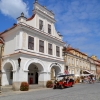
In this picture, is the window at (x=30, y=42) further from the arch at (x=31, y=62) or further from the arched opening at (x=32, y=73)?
the arched opening at (x=32, y=73)

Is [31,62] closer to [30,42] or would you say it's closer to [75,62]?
[30,42]

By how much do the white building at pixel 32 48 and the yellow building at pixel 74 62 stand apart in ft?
31.0

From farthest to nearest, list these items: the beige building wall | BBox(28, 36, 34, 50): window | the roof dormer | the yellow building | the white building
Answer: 1. the beige building wall
2. the yellow building
3. the roof dormer
4. BBox(28, 36, 34, 50): window
5. the white building

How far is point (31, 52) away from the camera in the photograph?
23.0 meters

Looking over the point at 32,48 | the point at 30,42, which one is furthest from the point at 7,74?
the point at 30,42

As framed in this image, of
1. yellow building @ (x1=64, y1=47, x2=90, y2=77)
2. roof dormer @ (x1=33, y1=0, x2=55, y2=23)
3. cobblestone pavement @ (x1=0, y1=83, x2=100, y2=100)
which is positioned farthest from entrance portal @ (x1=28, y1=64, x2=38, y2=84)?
yellow building @ (x1=64, y1=47, x2=90, y2=77)

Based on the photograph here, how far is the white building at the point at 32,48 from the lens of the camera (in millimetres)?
21578

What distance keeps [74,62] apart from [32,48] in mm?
20702

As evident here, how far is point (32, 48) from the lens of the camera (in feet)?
77.0

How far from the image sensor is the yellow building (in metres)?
38.5

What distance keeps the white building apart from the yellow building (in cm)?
945

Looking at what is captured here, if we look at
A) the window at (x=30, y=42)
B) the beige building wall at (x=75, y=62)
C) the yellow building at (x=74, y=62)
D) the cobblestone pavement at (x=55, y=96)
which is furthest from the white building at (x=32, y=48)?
the beige building wall at (x=75, y=62)

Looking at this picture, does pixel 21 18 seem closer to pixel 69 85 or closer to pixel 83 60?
pixel 69 85

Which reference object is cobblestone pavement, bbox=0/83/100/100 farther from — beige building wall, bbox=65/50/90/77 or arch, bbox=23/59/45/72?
beige building wall, bbox=65/50/90/77
